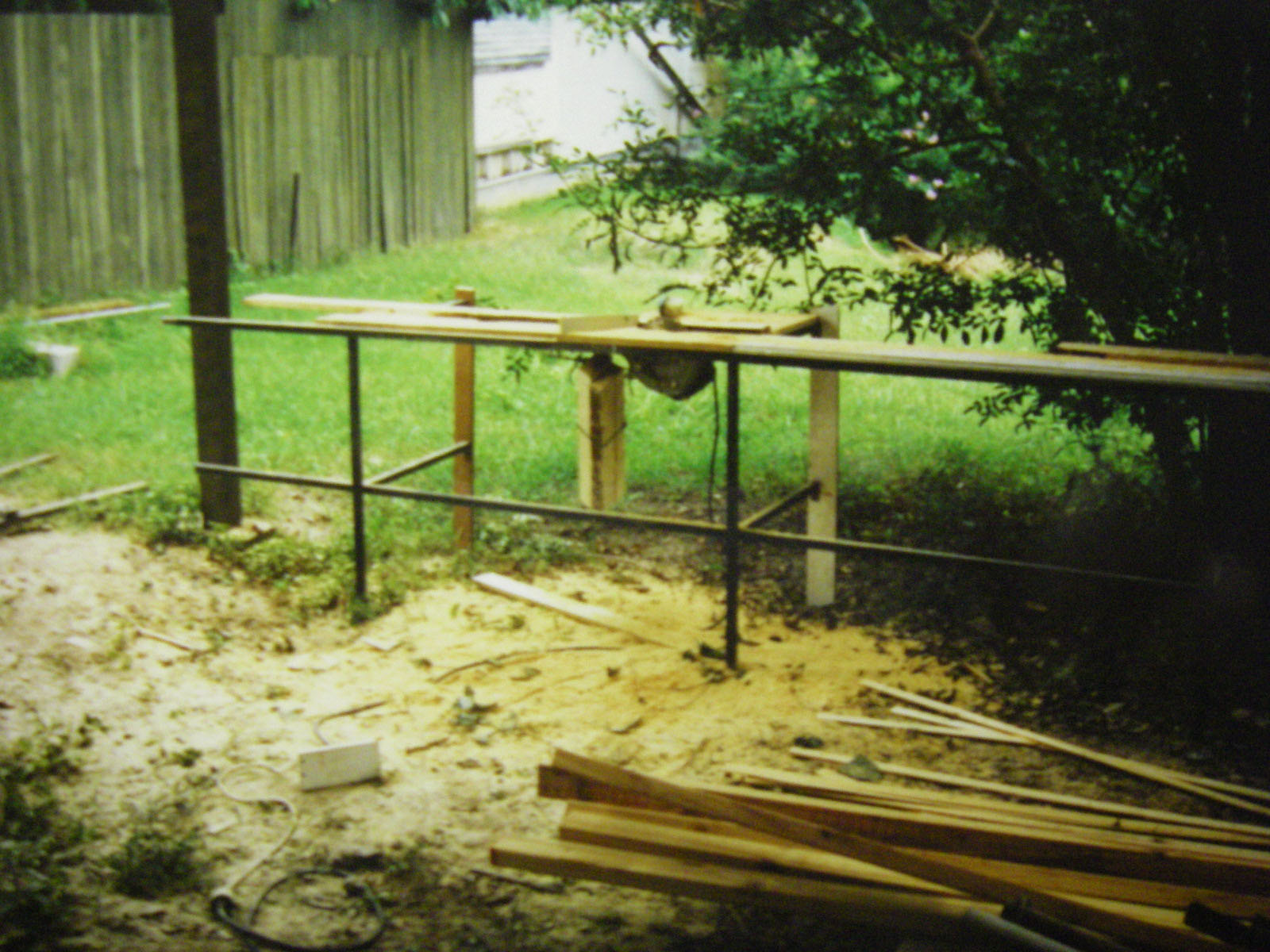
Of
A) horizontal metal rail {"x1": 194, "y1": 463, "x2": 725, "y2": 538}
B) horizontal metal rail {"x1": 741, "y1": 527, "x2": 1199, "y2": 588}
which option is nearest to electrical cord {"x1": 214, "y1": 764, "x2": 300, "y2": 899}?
horizontal metal rail {"x1": 194, "y1": 463, "x2": 725, "y2": 538}

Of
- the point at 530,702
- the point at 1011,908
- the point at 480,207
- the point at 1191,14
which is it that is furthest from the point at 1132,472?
the point at 480,207

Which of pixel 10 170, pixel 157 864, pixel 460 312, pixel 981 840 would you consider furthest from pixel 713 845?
pixel 10 170

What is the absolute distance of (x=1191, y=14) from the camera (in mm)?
5207

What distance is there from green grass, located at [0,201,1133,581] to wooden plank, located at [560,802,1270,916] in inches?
126

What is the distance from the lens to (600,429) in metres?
5.82

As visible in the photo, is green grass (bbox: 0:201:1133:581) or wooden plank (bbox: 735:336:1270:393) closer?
wooden plank (bbox: 735:336:1270:393)

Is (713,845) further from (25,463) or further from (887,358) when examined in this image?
(25,463)

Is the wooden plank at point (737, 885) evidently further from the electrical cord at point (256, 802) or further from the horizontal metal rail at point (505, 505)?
the horizontal metal rail at point (505, 505)

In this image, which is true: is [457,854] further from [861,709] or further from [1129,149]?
[1129,149]

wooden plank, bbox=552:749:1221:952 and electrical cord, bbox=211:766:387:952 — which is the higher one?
wooden plank, bbox=552:749:1221:952

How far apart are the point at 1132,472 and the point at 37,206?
857 cm

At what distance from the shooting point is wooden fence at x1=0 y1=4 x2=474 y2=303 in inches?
428

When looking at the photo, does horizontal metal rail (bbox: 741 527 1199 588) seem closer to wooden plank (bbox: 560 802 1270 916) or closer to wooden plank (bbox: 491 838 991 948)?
wooden plank (bbox: 560 802 1270 916)

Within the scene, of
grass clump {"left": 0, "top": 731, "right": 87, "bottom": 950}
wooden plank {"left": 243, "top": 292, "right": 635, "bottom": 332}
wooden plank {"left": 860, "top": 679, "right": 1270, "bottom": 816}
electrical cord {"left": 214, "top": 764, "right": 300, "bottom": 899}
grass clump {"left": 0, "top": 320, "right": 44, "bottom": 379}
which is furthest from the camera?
grass clump {"left": 0, "top": 320, "right": 44, "bottom": 379}
